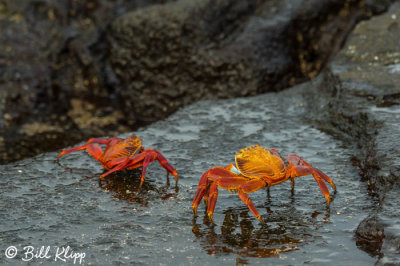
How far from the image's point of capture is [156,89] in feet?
27.6

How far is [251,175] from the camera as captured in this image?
400 cm

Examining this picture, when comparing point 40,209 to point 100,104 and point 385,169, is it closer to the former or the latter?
point 385,169

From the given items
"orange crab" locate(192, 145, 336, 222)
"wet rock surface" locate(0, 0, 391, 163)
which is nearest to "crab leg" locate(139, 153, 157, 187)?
"orange crab" locate(192, 145, 336, 222)

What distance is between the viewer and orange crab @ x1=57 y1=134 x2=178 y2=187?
4539 mm

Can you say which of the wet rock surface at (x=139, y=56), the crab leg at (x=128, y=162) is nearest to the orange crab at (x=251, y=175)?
the crab leg at (x=128, y=162)

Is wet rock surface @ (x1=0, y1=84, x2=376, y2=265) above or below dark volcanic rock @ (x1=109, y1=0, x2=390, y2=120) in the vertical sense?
below

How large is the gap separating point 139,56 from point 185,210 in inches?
186

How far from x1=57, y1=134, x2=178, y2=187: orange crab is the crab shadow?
0.74 m

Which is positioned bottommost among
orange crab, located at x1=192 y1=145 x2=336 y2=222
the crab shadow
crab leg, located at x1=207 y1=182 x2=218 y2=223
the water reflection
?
the crab shadow

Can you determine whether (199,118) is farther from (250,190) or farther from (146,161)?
(250,190)

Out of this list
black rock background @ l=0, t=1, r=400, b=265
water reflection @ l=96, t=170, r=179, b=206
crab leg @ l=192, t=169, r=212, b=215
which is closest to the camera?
black rock background @ l=0, t=1, r=400, b=265
